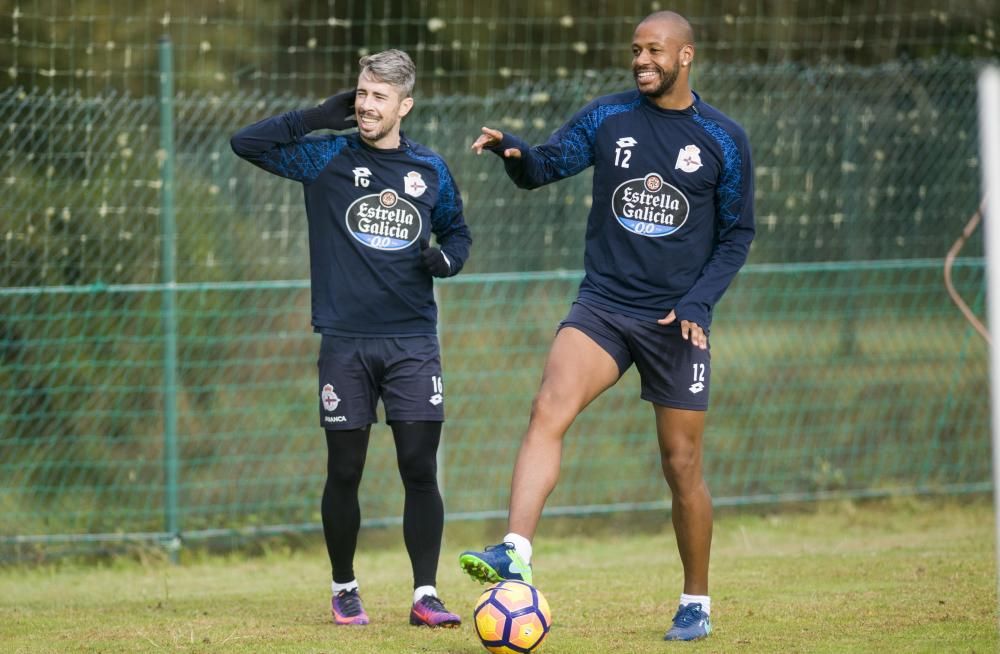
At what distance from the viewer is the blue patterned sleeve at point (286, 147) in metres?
5.74

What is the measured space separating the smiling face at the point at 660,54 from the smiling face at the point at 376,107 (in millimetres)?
1001

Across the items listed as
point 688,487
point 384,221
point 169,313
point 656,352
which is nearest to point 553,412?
point 656,352

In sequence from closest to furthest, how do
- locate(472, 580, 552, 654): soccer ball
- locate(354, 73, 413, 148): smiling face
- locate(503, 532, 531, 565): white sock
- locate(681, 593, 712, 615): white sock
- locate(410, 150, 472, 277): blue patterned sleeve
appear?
1. locate(472, 580, 552, 654): soccer ball
2. locate(503, 532, 531, 565): white sock
3. locate(681, 593, 712, 615): white sock
4. locate(354, 73, 413, 148): smiling face
5. locate(410, 150, 472, 277): blue patterned sleeve

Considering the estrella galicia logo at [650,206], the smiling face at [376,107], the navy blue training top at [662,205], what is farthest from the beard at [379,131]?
the estrella galicia logo at [650,206]

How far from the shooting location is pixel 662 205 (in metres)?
5.34

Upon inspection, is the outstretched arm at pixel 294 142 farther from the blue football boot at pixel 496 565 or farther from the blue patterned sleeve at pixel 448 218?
the blue football boot at pixel 496 565

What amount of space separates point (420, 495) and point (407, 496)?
6 centimetres

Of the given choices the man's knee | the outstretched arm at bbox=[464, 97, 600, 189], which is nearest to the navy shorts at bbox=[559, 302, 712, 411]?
the man's knee

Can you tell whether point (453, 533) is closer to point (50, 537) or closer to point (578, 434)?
point (578, 434)

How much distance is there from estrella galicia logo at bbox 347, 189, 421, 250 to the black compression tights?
2.44ft

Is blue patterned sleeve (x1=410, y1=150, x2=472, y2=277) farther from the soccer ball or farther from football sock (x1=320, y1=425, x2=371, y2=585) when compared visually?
the soccer ball

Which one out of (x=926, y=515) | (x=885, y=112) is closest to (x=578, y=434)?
(x=926, y=515)

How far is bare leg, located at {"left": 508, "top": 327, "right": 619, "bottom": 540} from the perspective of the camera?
5.00 meters

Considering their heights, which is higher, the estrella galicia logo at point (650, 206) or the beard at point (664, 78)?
the beard at point (664, 78)
